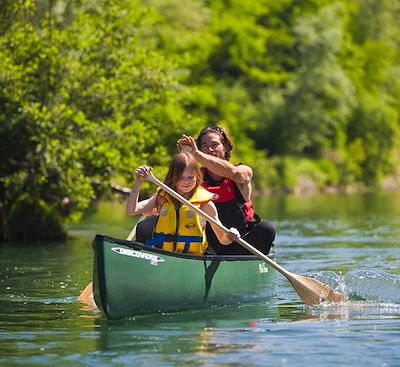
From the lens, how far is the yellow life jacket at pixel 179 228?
35.4 ft

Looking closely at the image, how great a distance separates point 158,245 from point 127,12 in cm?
1026

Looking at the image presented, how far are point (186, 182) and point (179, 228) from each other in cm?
41

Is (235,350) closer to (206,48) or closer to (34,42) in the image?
(34,42)

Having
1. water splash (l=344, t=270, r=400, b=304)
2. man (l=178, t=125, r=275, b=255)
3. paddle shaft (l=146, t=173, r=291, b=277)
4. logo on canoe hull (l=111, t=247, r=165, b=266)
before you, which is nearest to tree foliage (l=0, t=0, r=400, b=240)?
water splash (l=344, t=270, r=400, b=304)

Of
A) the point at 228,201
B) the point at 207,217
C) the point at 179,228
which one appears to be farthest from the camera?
the point at 228,201

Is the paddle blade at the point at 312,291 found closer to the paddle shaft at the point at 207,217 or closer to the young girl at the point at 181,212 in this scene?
the paddle shaft at the point at 207,217

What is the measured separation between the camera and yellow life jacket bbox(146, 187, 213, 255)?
10.8 meters

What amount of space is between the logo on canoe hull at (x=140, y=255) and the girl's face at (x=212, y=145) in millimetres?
1613

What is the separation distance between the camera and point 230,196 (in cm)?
1176

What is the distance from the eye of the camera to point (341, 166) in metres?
56.3

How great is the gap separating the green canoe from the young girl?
10.6 inches

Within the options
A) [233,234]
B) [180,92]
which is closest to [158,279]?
[233,234]

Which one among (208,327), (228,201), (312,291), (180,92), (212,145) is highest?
(180,92)

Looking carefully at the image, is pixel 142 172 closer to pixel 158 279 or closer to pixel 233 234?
pixel 158 279
